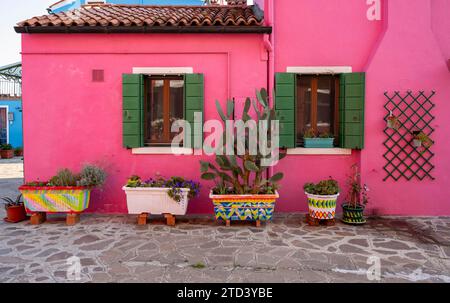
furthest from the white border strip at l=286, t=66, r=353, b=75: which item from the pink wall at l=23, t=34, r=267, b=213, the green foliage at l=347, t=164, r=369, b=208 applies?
the green foliage at l=347, t=164, r=369, b=208

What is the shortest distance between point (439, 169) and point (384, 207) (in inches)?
49.1

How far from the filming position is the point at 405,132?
20.1 feet

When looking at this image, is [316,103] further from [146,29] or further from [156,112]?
[146,29]

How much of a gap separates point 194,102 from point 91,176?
2.28 meters

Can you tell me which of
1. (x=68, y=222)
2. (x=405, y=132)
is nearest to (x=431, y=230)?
(x=405, y=132)


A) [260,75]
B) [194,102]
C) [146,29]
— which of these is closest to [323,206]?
[260,75]

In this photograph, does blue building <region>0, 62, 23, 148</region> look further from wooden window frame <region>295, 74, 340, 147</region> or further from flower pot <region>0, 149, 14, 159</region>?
wooden window frame <region>295, 74, 340, 147</region>

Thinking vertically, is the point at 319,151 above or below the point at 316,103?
below

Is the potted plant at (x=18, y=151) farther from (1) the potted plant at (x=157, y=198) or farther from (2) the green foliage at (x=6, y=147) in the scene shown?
(1) the potted plant at (x=157, y=198)

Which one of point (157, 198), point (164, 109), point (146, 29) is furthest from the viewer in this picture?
point (164, 109)

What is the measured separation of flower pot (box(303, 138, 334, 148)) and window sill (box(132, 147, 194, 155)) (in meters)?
2.24

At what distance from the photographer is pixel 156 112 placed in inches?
255

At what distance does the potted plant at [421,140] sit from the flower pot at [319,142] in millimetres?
1463
